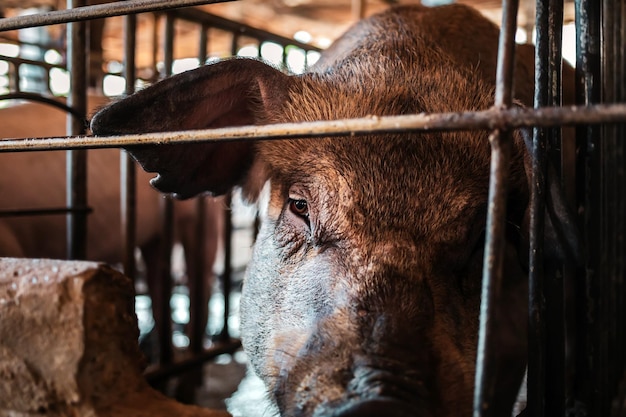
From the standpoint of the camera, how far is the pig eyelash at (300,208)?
208cm

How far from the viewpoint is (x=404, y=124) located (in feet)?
3.93

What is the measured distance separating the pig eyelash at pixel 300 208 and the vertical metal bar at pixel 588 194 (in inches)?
33.7

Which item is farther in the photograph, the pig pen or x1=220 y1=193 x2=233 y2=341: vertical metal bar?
x1=220 y1=193 x2=233 y2=341: vertical metal bar

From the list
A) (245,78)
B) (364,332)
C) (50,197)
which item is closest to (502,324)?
(364,332)

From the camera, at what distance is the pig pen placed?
115 centimetres

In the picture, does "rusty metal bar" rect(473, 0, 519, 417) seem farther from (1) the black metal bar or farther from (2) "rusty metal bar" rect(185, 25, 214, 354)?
(2) "rusty metal bar" rect(185, 25, 214, 354)

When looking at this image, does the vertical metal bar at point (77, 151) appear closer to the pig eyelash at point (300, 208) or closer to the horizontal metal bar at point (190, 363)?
the horizontal metal bar at point (190, 363)

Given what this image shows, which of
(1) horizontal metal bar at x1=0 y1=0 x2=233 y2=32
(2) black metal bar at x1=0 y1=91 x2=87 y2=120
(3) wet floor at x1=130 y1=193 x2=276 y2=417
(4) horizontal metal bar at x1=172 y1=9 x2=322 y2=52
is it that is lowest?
(3) wet floor at x1=130 y1=193 x2=276 y2=417

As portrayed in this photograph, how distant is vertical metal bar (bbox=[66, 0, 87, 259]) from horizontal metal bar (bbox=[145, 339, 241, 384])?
117 cm

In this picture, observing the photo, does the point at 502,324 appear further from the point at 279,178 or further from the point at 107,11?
the point at 107,11

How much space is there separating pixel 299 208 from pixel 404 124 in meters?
0.95

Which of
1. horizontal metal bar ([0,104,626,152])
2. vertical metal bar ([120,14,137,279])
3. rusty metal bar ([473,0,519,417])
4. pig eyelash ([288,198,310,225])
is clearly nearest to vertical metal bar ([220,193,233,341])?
vertical metal bar ([120,14,137,279])

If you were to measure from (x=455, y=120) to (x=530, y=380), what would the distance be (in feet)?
2.76

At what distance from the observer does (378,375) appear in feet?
4.47
